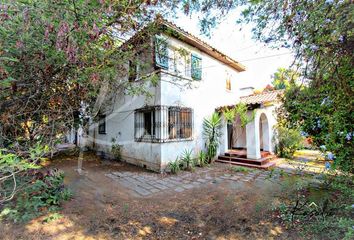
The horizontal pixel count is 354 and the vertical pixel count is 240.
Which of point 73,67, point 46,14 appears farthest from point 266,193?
point 46,14

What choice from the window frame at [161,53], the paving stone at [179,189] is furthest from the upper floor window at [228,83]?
the paving stone at [179,189]

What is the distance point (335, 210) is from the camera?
340cm

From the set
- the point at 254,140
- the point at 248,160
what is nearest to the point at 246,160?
the point at 248,160

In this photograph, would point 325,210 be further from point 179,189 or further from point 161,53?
point 161,53

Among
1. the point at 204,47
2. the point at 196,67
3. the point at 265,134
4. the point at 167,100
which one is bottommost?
the point at 265,134

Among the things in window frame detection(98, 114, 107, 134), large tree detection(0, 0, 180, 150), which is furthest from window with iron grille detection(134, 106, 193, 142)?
window frame detection(98, 114, 107, 134)

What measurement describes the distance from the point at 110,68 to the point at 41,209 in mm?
3726

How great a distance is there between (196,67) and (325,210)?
771cm

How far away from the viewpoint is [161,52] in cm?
761

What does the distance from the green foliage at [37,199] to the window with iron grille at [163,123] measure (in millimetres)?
3964

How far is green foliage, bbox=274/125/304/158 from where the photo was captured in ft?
35.9

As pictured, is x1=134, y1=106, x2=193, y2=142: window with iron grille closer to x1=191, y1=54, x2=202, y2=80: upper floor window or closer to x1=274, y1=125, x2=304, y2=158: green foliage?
x1=191, y1=54, x2=202, y2=80: upper floor window

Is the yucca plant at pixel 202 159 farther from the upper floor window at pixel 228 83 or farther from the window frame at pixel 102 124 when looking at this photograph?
the window frame at pixel 102 124

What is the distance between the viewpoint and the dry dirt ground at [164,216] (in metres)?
3.30
